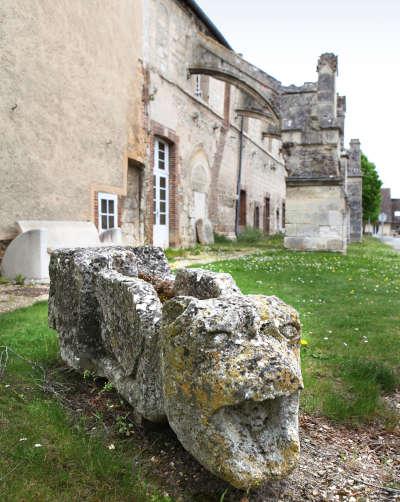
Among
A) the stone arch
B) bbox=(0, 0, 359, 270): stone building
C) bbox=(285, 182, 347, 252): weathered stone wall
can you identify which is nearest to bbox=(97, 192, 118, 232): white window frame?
bbox=(0, 0, 359, 270): stone building

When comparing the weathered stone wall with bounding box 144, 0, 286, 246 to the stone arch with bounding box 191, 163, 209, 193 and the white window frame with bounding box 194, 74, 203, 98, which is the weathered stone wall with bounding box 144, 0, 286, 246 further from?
the white window frame with bounding box 194, 74, 203, 98

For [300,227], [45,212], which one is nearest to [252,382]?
[45,212]

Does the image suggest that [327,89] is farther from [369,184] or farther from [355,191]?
[369,184]

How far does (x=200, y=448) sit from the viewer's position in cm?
174

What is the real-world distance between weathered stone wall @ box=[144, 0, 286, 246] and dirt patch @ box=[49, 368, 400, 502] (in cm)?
1061

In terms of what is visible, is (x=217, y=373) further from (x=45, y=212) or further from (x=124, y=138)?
(x=124, y=138)

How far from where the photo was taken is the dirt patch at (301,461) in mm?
1857

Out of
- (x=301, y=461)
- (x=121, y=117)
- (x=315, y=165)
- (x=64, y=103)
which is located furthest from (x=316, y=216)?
(x=301, y=461)

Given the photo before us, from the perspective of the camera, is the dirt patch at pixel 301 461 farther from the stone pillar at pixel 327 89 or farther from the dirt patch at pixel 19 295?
the stone pillar at pixel 327 89

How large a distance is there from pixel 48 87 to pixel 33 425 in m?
7.65

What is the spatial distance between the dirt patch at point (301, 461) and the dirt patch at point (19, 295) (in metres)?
2.96

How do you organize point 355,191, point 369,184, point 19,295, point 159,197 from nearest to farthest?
point 19,295 < point 159,197 < point 355,191 < point 369,184

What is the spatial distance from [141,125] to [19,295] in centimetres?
725

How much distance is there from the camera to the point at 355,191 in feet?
91.5
